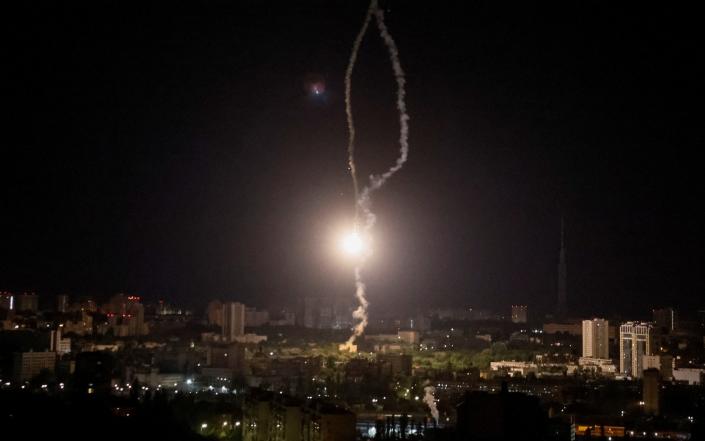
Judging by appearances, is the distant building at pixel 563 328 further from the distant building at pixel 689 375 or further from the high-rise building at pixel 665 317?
the distant building at pixel 689 375

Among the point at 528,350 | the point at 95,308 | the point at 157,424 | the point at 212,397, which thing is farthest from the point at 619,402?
the point at 95,308

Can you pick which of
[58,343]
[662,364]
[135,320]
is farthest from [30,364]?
[662,364]

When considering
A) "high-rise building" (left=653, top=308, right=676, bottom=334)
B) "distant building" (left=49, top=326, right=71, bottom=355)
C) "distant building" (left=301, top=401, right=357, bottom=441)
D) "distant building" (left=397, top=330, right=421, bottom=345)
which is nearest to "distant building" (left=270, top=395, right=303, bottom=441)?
"distant building" (left=301, top=401, right=357, bottom=441)

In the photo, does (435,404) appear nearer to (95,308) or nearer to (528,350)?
(528,350)

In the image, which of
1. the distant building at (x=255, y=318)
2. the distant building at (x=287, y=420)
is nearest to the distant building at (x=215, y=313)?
the distant building at (x=255, y=318)

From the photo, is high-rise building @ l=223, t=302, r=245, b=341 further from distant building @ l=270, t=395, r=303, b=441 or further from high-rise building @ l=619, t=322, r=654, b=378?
distant building @ l=270, t=395, r=303, b=441

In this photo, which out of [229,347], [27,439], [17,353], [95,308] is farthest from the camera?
[95,308]
